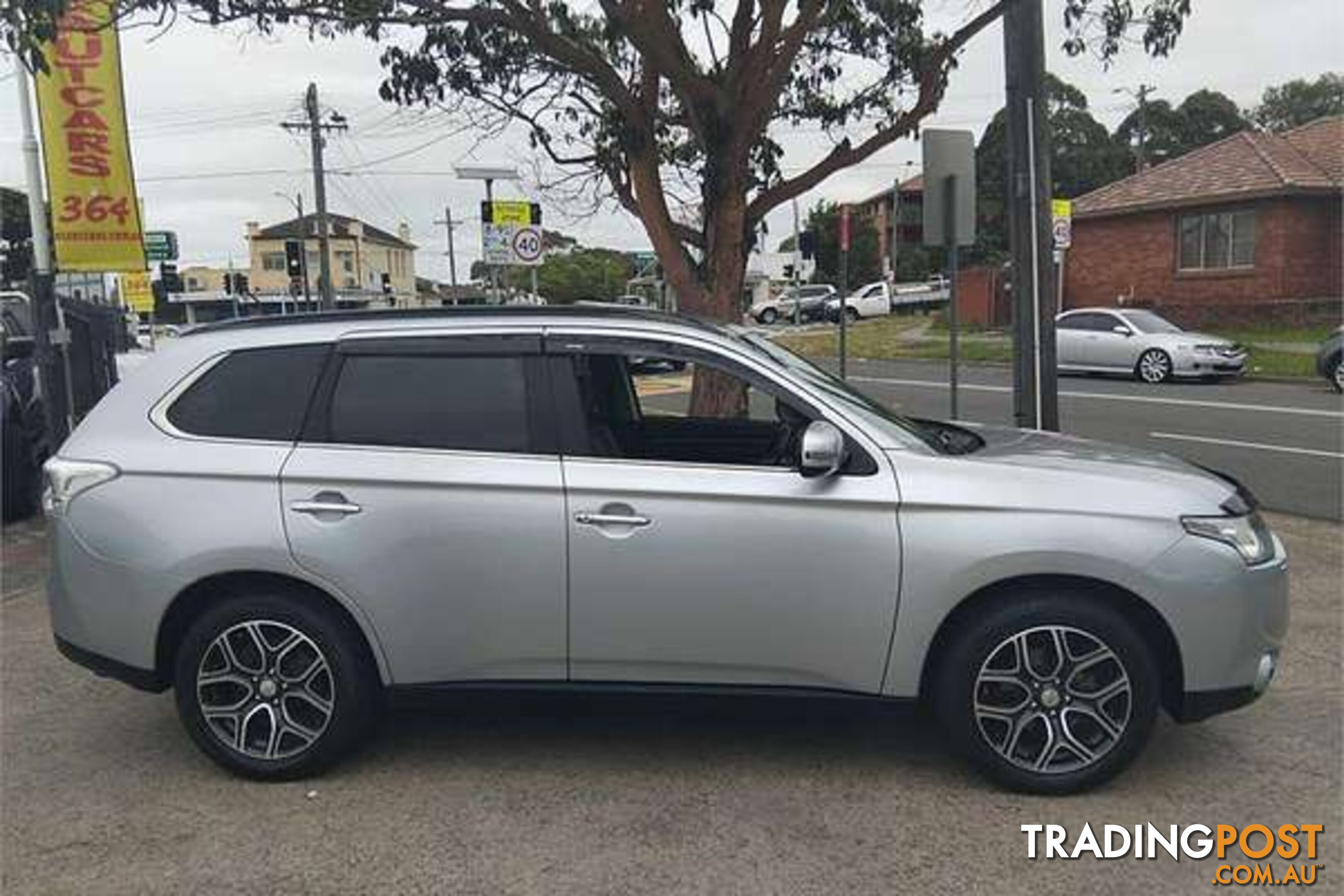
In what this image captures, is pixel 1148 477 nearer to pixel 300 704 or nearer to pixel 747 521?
pixel 747 521

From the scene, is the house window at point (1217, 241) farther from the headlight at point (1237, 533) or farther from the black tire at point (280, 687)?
the black tire at point (280, 687)

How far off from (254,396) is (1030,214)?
224 inches

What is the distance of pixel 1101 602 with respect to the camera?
3984 mm

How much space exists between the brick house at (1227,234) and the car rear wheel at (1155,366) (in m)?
8.26

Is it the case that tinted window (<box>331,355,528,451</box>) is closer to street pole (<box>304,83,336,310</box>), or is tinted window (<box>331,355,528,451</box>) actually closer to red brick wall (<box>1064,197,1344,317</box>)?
red brick wall (<box>1064,197,1344,317</box>)

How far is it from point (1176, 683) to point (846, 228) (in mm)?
10944

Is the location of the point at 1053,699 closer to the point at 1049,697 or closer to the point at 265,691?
the point at 1049,697

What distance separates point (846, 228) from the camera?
47.1 feet

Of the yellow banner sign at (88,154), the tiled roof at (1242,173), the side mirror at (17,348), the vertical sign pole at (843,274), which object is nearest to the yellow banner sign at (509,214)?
the vertical sign pole at (843,274)

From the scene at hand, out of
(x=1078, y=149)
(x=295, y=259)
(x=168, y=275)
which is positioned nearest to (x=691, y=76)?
(x=295, y=259)

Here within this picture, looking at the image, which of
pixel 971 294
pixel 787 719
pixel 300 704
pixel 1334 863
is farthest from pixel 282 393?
pixel 971 294

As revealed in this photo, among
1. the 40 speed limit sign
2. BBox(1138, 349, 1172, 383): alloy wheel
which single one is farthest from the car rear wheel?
the 40 speed limit sign

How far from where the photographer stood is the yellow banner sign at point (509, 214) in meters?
18.0

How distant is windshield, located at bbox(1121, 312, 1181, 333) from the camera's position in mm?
20891
